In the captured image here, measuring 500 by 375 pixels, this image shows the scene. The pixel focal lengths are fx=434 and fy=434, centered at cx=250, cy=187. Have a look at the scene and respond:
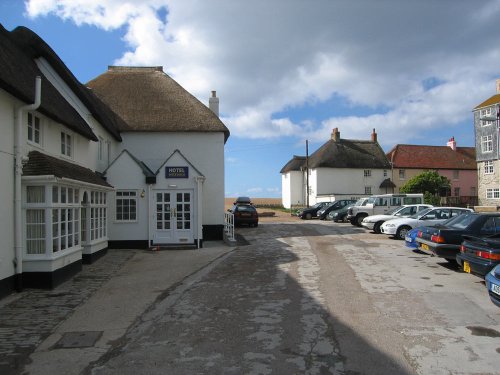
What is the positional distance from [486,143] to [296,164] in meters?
22.0

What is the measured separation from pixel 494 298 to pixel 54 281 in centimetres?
912

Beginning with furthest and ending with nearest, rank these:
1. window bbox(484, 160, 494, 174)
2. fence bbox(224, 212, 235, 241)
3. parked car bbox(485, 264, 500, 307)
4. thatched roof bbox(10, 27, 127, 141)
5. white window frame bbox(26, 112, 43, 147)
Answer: window bbox(484, 160, 494, 174) → fence bbox(224, 212, 235, 241) → thatched roof bbox(10, 27, 127, 141) → white window frame bbox(26, 112, 43, 147) → parked car bbox(485, 264, 500, 307)

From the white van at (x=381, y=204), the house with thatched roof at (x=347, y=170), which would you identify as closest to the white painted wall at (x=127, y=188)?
the white van at (x=381, y=204)

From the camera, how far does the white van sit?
2653 cm

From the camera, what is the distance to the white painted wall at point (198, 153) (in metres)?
21.2

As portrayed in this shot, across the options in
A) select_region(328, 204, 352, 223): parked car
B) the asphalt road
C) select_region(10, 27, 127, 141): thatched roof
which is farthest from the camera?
select_region(328, 204, 352, 223): parked car

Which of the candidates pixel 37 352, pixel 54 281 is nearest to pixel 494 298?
pixel 37 352

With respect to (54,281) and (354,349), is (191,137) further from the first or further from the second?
(354,349)

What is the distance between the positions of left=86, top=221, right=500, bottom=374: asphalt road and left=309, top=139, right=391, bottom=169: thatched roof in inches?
1499

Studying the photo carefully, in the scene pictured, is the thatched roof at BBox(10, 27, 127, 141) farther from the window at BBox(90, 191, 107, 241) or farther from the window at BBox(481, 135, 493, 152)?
the window at BBox(481, 135, 493, 152)

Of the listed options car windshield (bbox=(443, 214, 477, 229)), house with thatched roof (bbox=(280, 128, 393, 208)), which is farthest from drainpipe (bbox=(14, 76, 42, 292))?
house with thatched roof (bbox=(280, 128, 393, 208))

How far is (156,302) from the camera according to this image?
8.93m

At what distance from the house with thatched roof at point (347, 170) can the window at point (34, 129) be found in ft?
127

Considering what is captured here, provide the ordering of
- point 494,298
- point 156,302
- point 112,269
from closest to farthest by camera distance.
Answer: point 494,298 < point 156,302 < point 112,269
